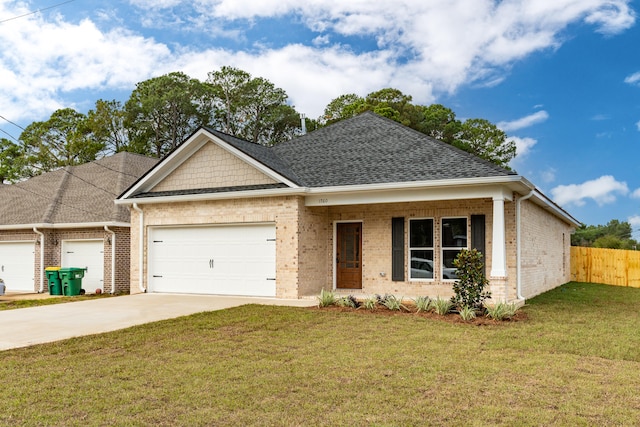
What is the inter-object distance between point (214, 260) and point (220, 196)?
2020 millimetres

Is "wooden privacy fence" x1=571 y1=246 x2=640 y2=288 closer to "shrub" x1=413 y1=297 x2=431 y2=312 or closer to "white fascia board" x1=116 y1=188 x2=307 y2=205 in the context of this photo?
"shrub" x1=413 y1=297 x2=431 y2=312

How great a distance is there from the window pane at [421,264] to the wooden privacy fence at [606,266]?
14189mm

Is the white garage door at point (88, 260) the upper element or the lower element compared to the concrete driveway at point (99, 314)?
upper

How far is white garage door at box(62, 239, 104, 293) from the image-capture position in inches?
750

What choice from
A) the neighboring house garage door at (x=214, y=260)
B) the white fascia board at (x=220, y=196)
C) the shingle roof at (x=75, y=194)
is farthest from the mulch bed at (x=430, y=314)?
the shingle roof at (x=75, y=194)

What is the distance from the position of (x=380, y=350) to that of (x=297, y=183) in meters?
7.44

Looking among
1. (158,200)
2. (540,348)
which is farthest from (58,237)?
(540,348)

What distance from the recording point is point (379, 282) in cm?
1502

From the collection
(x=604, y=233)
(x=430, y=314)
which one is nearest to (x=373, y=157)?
(x=430, y=314)

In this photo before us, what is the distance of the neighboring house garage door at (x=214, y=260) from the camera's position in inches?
590

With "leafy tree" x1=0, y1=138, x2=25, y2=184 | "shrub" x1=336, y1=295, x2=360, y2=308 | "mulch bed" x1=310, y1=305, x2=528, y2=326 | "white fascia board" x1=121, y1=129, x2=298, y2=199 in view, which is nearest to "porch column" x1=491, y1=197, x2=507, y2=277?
"mulch bed" x1=310, y1=305, x2=528, y2=326

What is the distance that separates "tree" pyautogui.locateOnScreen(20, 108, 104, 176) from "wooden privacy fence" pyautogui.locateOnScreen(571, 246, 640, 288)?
32.2 metres

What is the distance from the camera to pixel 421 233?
48.2ft

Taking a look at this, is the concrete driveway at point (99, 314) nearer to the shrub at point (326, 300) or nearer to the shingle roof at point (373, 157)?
the shrub at point (326, 300)
